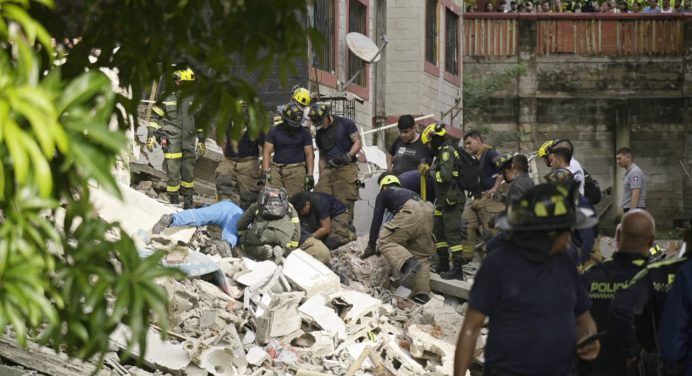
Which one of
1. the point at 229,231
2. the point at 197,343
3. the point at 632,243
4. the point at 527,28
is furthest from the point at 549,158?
the point at 527,28

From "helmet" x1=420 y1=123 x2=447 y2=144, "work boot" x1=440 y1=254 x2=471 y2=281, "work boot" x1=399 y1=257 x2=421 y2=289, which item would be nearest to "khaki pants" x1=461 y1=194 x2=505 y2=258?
"work boot" x1=440 y1=254 x2=471 y2=281

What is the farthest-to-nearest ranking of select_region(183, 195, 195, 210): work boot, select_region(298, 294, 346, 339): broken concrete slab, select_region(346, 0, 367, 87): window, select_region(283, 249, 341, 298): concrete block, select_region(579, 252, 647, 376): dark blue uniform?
select_region(346, 0, 367, 87): window → select_region(183, 195, 195, 210): work boot → select_region(283, 249, 341, 298): concrete block → select_region(298, 294, 346, 339): broken concrete slab → select_region(579, 252, 647, 376): dark blue uniform

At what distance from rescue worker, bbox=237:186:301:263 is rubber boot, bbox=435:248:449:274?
194cm

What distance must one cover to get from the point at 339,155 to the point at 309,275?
2640 millimetres

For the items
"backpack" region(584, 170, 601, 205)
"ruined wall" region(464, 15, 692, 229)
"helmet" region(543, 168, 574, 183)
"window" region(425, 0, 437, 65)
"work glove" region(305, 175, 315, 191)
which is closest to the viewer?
"helmet" region(543, 168, 574, 183)

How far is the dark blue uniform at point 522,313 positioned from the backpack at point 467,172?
28.3 feet

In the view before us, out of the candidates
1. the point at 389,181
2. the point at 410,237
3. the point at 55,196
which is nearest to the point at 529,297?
the point at 55,196

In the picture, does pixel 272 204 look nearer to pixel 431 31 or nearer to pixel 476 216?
pixel 476 216

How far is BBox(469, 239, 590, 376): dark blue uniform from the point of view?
19.1 ft

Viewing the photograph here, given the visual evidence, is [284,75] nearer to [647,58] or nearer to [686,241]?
[686,241]

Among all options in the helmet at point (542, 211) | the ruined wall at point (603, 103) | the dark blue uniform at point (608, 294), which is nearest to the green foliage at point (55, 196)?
the helmet at point (542, 211)

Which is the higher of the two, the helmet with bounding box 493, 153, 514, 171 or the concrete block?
the helmet with bounding box 493, 153, 514, 171

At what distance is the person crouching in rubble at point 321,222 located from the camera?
14.5 meters

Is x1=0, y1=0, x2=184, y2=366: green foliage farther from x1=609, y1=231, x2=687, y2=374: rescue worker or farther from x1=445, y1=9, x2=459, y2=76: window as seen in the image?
x1=445, y1=9, x2=459, y2=76: window
